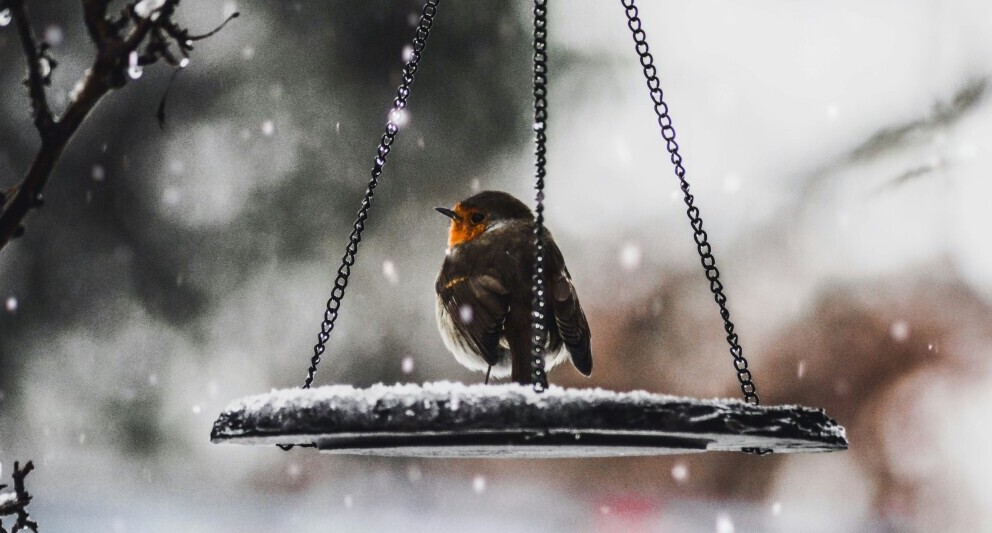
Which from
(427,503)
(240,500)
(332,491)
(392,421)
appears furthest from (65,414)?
(392,421)

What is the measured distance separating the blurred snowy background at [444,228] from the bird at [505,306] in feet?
6.08

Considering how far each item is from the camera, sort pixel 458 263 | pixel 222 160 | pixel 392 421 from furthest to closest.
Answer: pixel 222 160
pixel 458 263
pixel 392 421

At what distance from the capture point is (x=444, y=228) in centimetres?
485

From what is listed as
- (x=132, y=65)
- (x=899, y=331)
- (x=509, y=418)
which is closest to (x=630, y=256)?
(x=899, y=331)

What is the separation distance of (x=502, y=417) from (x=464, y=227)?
164cm

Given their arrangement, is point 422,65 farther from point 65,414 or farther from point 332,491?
point 65,414

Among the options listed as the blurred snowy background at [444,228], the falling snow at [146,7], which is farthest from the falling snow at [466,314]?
the blurred snowy background at [444,228]

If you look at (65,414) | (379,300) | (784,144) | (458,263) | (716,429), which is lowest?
(716,429)

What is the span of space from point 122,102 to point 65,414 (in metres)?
1.53

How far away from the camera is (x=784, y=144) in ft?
14.7

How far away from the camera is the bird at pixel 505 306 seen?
6.68ft

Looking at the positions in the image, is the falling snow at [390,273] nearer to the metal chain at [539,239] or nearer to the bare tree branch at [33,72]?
the metal chain at [539,239]

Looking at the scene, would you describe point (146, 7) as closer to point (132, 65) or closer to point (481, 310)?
point (132, 65)

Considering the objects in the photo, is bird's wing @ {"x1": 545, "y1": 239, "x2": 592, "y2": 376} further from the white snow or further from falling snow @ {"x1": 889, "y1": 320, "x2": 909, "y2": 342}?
the white snow
